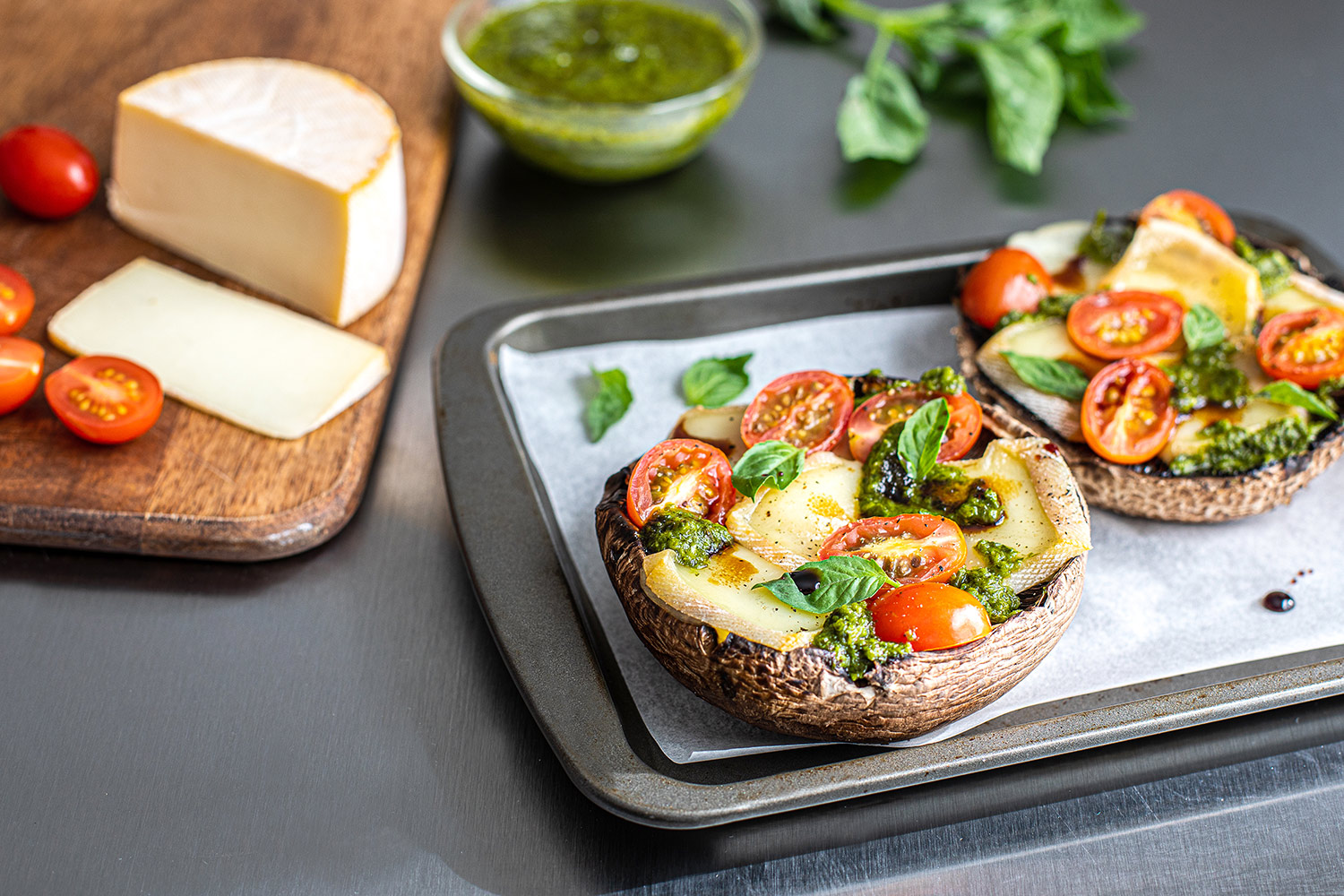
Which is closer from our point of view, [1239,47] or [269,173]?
[269,173]

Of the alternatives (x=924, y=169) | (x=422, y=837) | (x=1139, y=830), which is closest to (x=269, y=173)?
(x=422, y=837)

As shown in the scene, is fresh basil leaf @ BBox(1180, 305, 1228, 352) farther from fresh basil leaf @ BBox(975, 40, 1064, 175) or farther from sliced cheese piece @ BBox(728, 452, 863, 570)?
fresh basil leaf @ BBox(975, 40, 1064, 175)

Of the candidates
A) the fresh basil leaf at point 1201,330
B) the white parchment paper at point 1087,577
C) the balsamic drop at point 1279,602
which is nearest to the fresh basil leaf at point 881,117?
the white parchment paper at point 1087,577

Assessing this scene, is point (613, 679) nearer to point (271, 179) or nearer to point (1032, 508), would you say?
point (1032, 508)

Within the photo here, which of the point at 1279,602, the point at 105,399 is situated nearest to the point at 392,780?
the point at 105,399

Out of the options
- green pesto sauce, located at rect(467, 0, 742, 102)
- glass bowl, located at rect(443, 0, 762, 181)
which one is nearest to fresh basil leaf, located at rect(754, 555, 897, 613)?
glass bowl, located at rect(443, 0, 762, 181)

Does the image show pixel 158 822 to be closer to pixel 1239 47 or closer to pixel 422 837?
pixel 422 837
